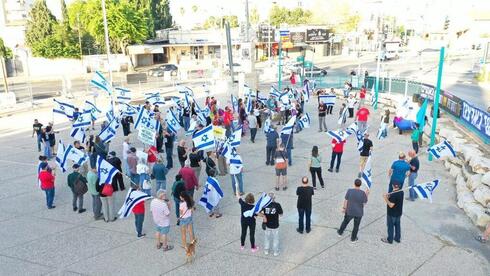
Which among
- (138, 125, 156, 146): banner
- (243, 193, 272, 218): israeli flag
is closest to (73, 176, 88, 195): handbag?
(138, 125, 156, 146): banner

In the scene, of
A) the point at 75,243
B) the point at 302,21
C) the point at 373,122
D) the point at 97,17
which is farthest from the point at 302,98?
the point at 302,21

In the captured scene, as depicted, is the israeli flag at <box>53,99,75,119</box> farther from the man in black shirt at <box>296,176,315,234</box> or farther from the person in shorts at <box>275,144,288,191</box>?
the man in black shirt at <box>296,176,315,234</box>

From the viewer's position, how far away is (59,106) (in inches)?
762

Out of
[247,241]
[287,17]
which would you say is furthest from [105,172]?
[287,17]

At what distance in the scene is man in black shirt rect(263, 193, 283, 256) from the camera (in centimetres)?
888

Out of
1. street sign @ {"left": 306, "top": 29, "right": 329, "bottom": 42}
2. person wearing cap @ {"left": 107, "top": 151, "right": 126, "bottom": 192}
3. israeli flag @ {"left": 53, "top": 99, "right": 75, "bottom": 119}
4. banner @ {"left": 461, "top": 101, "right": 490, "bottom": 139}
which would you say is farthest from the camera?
street sign @ {"left": 306, "top": 29, "right": 329, "bottom": 42}

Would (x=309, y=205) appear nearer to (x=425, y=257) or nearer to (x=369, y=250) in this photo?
(x=369, y=250)

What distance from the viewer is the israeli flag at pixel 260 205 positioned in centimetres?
886

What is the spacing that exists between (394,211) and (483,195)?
3.14 m

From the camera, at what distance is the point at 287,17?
98938mm

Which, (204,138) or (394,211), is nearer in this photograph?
(394,211)

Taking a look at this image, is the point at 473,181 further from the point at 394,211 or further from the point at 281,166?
the point at 281,166

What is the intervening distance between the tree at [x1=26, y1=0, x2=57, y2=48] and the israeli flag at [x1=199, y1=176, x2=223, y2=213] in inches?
2038

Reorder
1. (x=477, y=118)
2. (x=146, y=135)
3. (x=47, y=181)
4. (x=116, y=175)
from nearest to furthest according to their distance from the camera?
(x=47, y=181) → (x=116, y=175) → (x=146, y=135) → (x=477, y=118)
